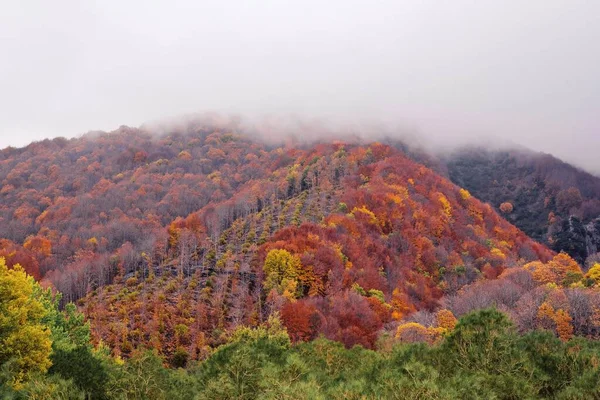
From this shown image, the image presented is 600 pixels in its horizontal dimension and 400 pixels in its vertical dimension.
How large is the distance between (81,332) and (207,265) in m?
38.2

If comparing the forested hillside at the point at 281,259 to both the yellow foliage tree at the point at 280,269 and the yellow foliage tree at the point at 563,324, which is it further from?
the yellow foliage tree at the point at 280,269

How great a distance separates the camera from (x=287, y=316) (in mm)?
53906

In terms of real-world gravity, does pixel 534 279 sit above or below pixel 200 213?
below

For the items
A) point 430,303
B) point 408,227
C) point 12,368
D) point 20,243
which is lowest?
point 430,303

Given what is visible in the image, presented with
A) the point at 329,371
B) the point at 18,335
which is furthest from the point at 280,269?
the point at 18,335

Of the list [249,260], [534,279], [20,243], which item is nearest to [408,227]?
[534,279]

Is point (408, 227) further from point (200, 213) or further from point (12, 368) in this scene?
point (12, 368)

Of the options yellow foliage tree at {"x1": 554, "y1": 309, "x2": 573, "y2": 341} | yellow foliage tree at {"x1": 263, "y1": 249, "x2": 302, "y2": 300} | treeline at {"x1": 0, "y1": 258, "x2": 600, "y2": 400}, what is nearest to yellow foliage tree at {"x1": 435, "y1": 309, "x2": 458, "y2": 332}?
yellow foliage tree at {"x1": 554, "y1": 309, "x2": 573, "y2": 341}

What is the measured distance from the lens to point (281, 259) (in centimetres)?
6906

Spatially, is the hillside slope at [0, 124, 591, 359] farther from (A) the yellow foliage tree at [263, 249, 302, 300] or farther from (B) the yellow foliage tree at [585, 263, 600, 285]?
(B) the yellow foliage tree at [585, 263, 600, 285]

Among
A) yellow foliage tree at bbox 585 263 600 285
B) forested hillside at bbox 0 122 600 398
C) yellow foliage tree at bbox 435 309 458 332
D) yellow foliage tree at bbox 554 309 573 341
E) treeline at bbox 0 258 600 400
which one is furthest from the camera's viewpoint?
yellow foliage tree at bbox 585 263 600 285

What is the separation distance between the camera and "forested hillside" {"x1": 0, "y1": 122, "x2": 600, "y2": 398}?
5028cm

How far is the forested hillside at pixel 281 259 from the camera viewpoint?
50.3m

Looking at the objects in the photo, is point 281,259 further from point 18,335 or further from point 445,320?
point 18,335
